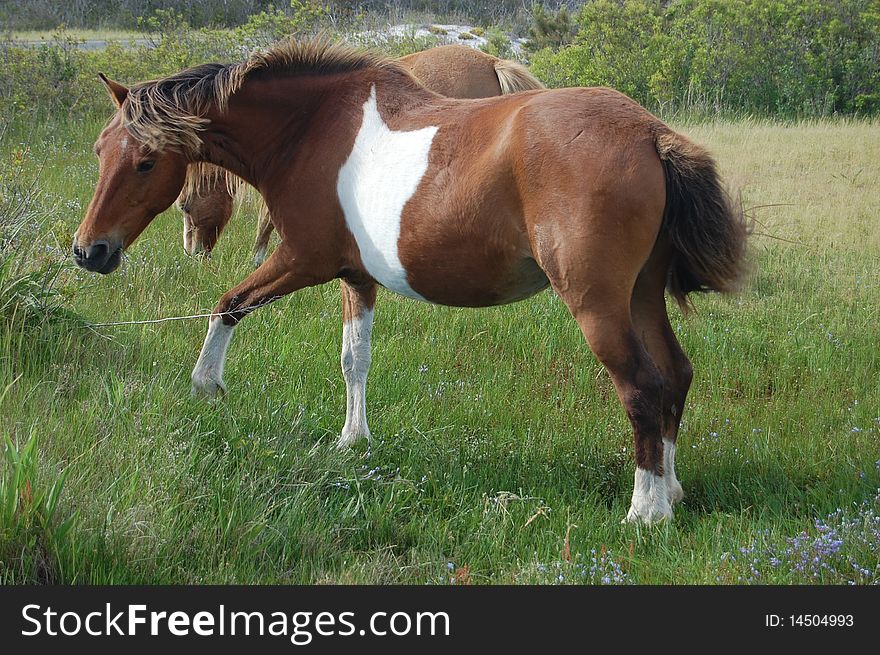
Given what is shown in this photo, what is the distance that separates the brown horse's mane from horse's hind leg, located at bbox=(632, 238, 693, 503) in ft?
5.25

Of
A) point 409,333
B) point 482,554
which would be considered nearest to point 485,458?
point 482,554

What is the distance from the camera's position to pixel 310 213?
3834 mm

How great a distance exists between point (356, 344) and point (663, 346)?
5.15 ft

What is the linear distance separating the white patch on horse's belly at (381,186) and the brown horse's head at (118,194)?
2.82 ft

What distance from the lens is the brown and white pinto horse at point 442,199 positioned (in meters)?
3.20

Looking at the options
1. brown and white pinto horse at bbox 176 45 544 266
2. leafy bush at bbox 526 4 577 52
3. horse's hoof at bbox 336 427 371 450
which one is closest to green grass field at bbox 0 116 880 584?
horse's hoof at bbox 336 427 371 450

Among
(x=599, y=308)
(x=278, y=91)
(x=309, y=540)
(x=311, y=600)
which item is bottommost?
(x=309, y=540)

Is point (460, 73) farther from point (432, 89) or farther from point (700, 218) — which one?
point (700, 218)

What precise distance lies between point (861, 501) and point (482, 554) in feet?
5.46

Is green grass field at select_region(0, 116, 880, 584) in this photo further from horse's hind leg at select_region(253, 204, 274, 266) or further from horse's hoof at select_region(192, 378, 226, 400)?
horse's hind leg at select_region(253, 204, 274, 266)

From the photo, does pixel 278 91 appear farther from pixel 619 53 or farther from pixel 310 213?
pixel 619 53

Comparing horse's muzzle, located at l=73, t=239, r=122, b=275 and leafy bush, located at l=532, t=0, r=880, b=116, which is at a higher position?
leafy bush, located at l=532, t=0, r=880, b=116

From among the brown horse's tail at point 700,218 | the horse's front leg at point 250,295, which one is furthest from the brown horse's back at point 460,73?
the brown horse's tail at point 700,218

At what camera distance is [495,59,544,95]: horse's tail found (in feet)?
18.8
